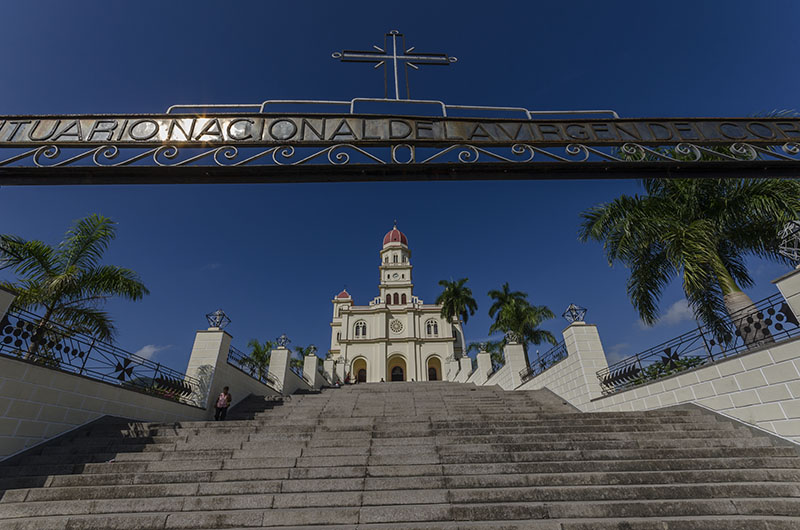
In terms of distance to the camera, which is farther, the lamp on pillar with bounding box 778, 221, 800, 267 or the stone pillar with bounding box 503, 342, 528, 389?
the stone pillar with bounding box 503, 342, 528, 389

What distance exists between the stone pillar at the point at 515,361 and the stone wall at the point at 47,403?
40.5ft

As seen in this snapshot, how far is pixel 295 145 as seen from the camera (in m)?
2.78

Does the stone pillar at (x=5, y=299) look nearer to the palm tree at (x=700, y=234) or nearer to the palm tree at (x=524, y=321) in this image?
the palm tree at (x=700, y=234)

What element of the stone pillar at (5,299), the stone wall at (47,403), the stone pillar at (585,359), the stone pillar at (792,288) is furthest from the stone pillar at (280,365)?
the stone pillar at (792,288)

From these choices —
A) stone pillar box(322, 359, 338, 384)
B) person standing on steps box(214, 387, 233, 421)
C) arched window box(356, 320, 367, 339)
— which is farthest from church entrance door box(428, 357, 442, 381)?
person standing on steps box(214, 387, 233, 421)

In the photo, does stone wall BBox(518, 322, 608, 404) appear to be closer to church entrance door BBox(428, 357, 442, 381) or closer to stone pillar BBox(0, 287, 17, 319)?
stone pillar BBox(0, 287, 17, 319)

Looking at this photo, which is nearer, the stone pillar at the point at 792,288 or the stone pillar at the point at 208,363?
the stone pillar at the point at 792,288

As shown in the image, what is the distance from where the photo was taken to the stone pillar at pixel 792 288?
529 cm

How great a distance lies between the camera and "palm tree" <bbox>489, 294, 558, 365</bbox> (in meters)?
21.3

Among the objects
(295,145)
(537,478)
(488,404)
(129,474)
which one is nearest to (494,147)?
(295,145)

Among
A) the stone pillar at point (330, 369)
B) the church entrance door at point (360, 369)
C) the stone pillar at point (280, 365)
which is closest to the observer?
the stone pillar at point (280, 365)

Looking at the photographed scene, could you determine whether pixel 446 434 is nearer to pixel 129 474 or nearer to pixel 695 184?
pixel 129 474

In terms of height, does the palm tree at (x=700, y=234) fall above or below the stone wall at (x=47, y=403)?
above

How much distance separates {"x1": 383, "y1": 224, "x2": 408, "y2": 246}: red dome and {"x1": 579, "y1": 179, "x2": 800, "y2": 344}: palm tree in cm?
3675
